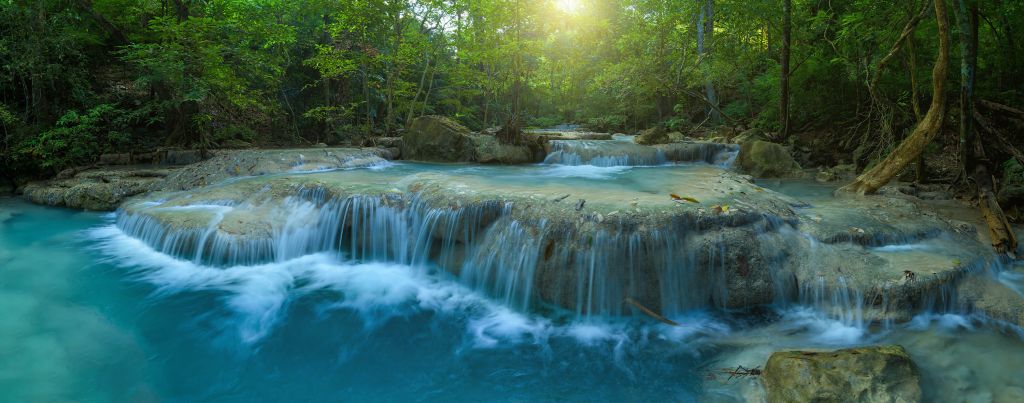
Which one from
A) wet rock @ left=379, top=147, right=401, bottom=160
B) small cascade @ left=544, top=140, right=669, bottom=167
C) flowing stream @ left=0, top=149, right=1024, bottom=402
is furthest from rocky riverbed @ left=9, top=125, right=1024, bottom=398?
wet rock @ left=379, top=147, right=401, bottom=160

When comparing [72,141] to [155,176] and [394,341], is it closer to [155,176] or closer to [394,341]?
Result: [155,176]

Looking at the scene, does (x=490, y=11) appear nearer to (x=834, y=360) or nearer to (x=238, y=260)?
(x=238, y=260)

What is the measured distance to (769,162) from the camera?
1074cm

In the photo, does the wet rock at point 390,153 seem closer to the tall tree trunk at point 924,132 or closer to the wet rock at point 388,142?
the wet rock at point 388,142

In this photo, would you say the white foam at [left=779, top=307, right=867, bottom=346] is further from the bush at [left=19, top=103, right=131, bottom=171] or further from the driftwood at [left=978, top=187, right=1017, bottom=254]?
the bush at [left=19, top=103, right=131, bottom=171]

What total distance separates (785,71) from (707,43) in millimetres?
4152

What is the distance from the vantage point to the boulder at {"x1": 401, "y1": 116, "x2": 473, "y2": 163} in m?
12.1

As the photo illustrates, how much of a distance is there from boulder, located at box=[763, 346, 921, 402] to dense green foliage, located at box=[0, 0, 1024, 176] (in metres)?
6.03

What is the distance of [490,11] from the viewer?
548 inches

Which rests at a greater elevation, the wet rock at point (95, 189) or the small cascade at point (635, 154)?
the small cascade at point (635, 154)

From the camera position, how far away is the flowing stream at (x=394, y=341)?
339cm

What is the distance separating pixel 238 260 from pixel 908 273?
7.54 metres

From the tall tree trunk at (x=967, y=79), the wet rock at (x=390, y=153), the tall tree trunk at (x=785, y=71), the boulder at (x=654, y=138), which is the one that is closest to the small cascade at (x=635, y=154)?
the tall tree trunk at (x=785, y=71)

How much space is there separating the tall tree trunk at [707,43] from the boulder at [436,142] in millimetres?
7823
